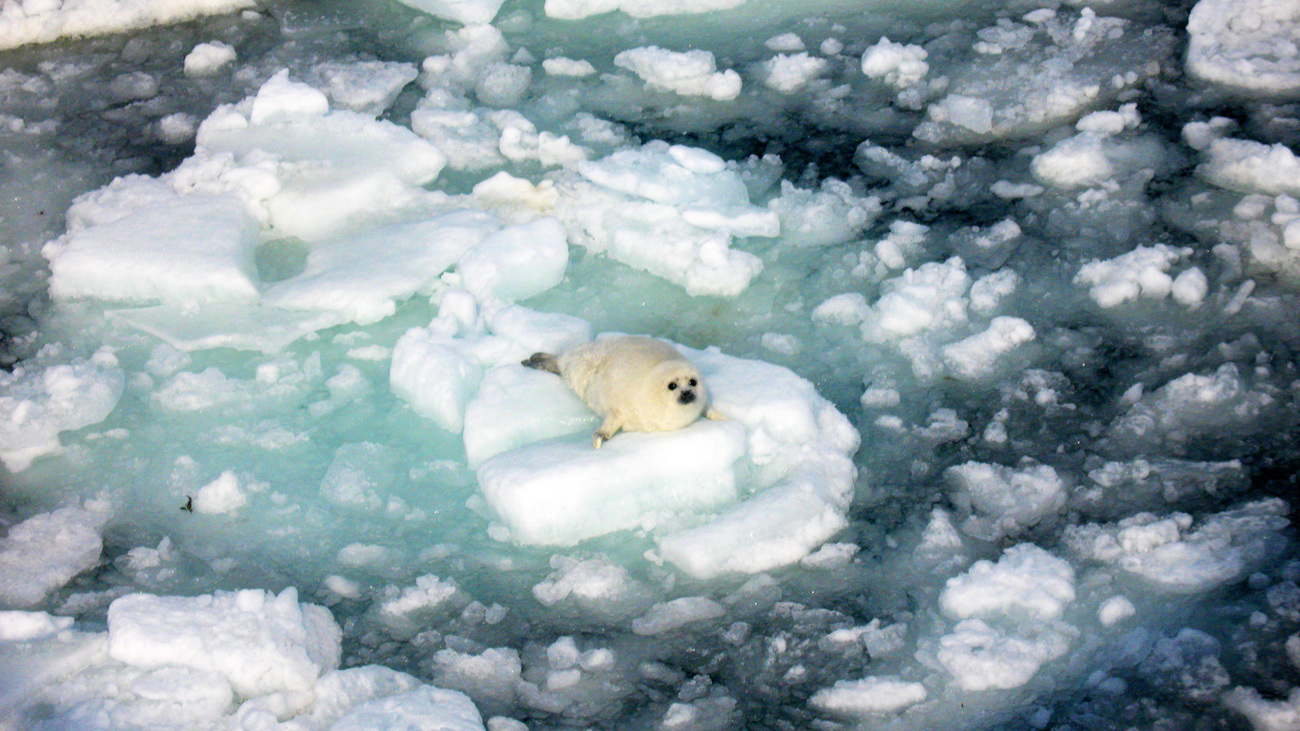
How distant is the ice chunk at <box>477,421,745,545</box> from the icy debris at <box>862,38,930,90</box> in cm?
318

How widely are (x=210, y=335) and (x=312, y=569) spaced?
1.45 m

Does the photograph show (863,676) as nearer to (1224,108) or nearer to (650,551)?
(650,551)

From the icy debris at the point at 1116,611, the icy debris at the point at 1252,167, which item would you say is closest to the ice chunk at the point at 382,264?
the icy debris at the point at 1116,611

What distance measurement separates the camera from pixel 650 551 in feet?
11.7

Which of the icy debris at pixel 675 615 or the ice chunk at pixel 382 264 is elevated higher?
the ice chunk at pixel 382 264

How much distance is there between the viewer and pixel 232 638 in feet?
10.2

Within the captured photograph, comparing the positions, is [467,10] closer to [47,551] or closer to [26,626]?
[47,551]

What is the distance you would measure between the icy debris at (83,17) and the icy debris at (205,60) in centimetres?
80

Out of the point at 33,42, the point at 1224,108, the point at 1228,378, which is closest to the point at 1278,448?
the point at 1228,378

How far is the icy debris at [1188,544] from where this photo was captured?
10.2ft

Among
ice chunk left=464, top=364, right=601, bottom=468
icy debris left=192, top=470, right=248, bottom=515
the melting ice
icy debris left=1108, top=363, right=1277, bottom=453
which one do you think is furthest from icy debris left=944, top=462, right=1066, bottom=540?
icy debris left=192, top=470, right=248, bottom=515

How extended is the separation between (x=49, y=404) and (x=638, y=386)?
2.38 meters

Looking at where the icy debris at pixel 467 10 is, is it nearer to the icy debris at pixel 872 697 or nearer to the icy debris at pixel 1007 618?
the icy debris at pixel 1007 618

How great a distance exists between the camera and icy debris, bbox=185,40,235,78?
6762 millimetres
